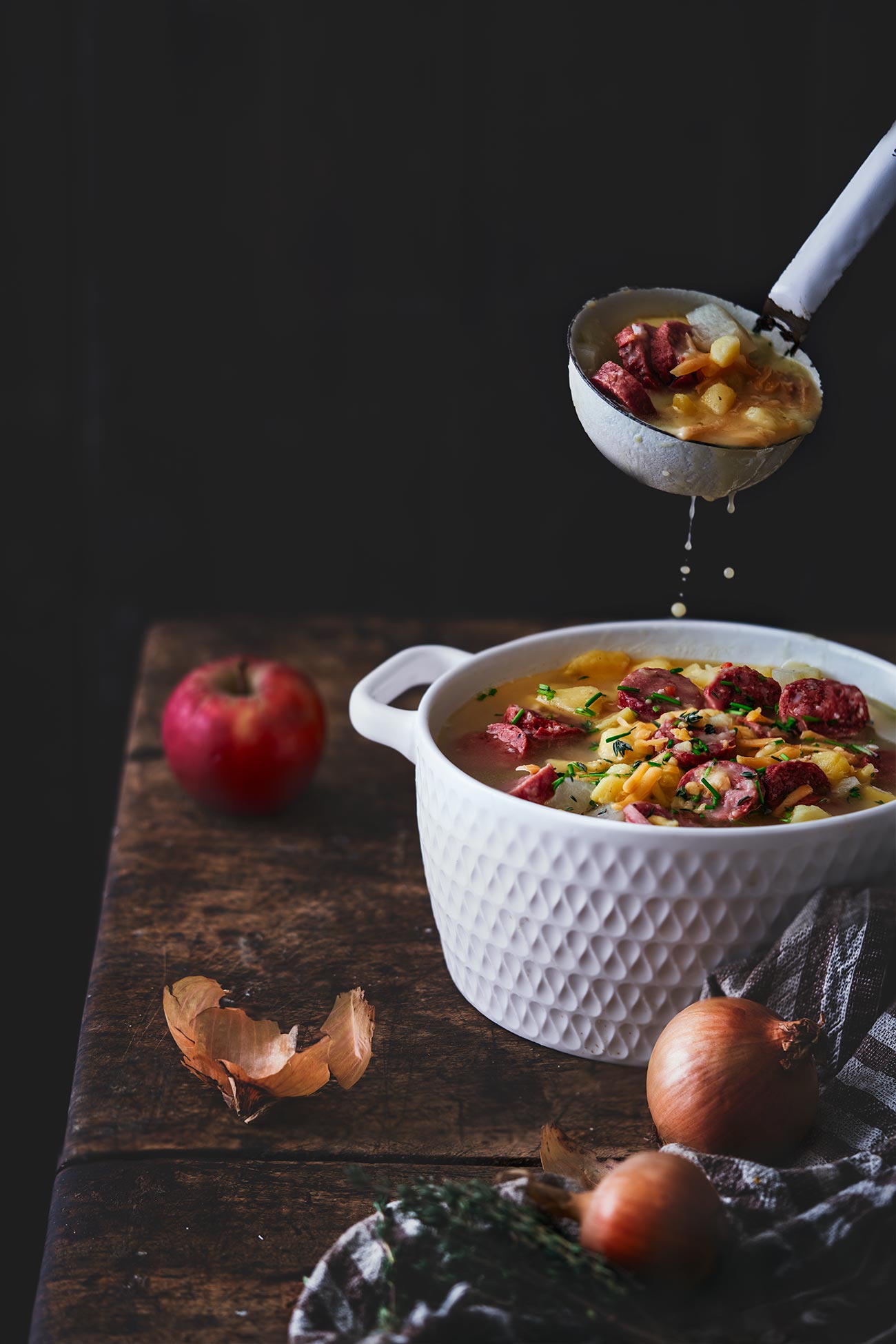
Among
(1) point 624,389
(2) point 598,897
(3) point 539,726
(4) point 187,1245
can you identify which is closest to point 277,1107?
(4) point 187,1245

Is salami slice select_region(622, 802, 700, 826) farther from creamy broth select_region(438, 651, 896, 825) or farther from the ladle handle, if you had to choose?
the ladle handle

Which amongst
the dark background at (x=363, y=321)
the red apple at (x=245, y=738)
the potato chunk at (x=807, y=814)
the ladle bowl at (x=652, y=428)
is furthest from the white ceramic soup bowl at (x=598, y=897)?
the dark background at (x=363, y=321)

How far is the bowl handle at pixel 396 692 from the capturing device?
1692mm

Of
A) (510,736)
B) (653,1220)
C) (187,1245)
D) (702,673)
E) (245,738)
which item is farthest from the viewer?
(245,738)

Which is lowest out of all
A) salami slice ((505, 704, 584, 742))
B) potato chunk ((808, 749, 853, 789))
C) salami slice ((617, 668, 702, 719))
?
salami slice ((505, 704, 584, 742))

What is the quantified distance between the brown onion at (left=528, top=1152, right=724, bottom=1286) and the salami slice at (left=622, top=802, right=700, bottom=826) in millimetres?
353

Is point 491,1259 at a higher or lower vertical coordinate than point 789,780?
lower

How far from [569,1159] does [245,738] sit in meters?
0.88

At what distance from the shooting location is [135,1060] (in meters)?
1.51

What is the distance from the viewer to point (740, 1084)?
4.21 feet

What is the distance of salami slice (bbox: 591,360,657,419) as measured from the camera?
5.01 ft

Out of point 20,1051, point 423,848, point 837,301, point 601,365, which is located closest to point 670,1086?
point 423,848

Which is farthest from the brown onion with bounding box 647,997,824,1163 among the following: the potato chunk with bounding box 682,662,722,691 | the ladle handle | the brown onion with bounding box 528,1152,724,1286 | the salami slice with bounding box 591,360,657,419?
the ladle handle

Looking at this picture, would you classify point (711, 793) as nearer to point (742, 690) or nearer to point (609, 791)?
point (609, 791)
